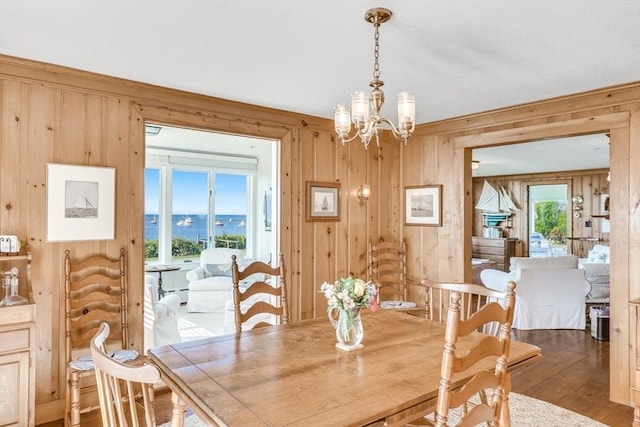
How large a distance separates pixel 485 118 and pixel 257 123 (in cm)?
238

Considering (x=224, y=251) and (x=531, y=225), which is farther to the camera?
(x=531, y=225)

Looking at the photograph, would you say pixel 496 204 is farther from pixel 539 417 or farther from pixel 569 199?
pixel 539 417

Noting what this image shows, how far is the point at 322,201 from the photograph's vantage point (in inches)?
177

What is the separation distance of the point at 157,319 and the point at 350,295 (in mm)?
2738

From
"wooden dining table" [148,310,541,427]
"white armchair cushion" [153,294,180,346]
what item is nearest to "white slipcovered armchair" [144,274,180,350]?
"white armchair cushion" [153,294,180,346]

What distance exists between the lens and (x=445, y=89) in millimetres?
3434

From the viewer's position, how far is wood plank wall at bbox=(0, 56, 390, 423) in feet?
9.36

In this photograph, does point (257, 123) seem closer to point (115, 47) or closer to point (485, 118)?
point (115, 47)

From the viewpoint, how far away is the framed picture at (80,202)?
297cm

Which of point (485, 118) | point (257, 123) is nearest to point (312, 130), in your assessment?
point (257, 123)

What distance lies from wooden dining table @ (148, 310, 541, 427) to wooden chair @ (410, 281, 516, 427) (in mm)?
169

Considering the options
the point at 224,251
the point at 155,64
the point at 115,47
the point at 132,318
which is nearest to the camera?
the point at 115,47

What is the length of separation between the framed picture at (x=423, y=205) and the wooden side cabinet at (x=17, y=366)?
12.7ft

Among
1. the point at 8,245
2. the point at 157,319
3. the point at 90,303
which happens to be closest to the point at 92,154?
the point at 8,245
